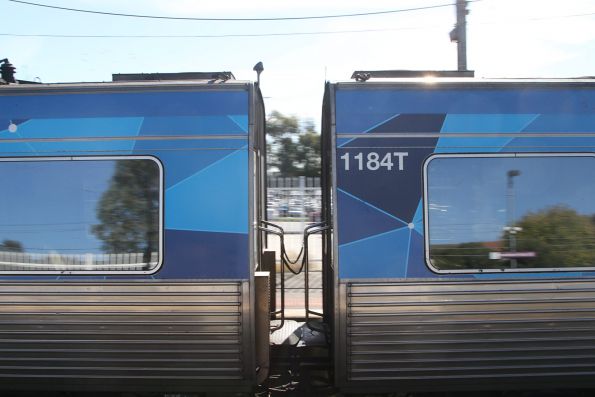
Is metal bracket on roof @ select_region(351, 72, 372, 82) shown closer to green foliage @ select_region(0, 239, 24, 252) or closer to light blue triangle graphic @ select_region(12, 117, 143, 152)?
light blue triangle graphic @ select_region(12, 117, 143, 152)

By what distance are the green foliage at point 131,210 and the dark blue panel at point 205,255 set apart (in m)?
0.16

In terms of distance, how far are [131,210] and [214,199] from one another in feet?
2.08

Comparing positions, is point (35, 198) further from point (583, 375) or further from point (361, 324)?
point (583, 375)

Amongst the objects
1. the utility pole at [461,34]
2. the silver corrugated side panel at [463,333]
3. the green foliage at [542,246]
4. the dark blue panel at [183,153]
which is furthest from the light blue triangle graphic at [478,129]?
the utility pole at [461,34]

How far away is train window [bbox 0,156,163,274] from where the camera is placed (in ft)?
12.5

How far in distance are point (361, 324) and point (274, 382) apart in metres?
1.05

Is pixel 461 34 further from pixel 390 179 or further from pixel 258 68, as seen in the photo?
pixel 390 179

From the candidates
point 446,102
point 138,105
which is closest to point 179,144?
point 138,105

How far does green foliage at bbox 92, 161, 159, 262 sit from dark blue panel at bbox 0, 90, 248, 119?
411 millimetres

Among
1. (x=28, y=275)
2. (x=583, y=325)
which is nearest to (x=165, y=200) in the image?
(x=28, y=275)

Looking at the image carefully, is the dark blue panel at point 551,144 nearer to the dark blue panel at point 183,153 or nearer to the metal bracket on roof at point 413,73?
the metal bracket on roof at point 413,73

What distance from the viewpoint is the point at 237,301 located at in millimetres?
3717

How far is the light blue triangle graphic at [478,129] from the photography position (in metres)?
3.84

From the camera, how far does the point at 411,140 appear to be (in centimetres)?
384
